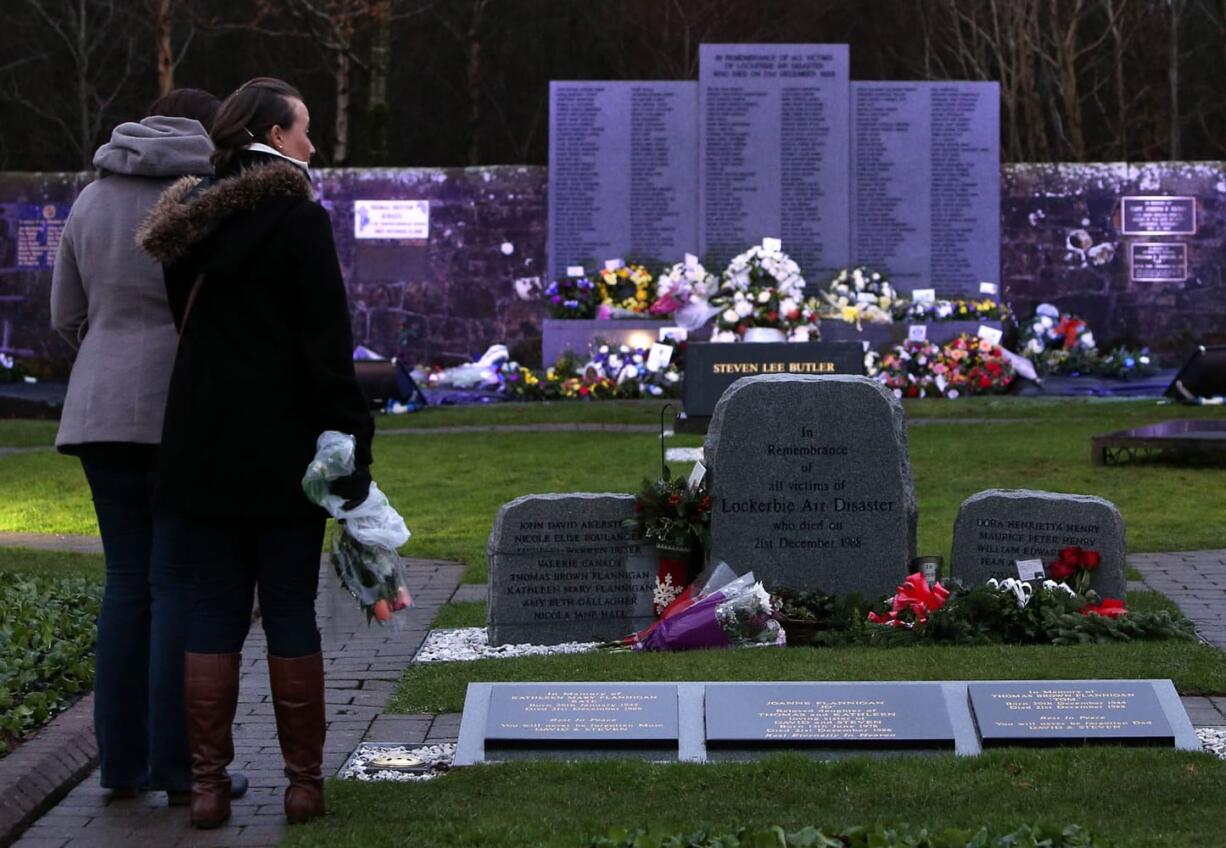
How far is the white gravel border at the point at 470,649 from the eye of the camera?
7.58m

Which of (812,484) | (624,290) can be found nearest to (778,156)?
(624,290)

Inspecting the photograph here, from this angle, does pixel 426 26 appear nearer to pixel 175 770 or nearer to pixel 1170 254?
pixel 1170 254

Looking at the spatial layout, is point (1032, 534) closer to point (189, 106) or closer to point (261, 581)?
point (261, 581)

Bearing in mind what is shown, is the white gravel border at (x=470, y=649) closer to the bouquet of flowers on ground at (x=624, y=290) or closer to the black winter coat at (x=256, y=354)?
the black winter coat at (x=256, y=354)

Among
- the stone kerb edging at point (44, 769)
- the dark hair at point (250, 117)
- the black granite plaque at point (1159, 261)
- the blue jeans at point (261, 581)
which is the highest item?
the dark hair at point (250, 117)

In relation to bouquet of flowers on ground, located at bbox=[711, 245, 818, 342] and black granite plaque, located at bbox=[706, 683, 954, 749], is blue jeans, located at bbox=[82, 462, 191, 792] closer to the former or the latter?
black granite plaque, located at bbox=[706, 683, 954, 749]

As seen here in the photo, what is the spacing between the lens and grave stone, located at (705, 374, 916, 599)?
25.6 feet

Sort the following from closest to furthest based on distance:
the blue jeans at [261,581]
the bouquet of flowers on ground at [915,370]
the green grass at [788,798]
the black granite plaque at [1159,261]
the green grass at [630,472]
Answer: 1. the green grass at [788,798]
2. the blue jeans at [261,581]
3. the green grass at [630,472]
4. the bouquet of flowers on ground at [915,370]
5. the black granite plaque at [1159,261]

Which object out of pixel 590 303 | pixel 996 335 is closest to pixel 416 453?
pixel 590 303

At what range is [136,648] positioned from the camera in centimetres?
537

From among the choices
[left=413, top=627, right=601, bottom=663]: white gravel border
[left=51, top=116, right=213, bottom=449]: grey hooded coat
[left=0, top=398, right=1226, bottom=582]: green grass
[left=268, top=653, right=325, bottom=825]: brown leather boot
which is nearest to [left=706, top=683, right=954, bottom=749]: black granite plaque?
[left=268, top=653, right=325, bottom=825]: brown leather boot

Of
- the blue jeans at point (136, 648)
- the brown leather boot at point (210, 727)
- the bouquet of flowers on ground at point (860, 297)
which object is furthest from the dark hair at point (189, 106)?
the bouquet of flowers on ground at point (860, 297)

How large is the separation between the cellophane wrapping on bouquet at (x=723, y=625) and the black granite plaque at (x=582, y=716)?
56.4 inches

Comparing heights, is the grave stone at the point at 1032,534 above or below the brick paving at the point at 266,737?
above
